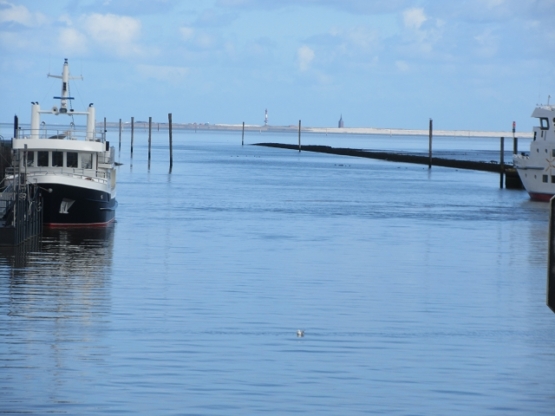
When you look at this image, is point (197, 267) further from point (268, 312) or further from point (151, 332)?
point (151, 332)

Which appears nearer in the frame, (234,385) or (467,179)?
(234,385)

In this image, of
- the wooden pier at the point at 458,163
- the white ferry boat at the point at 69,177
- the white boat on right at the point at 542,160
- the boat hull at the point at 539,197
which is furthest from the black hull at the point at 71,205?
the wooden pier at the point at 458,163

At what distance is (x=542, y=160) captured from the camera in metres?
58.0

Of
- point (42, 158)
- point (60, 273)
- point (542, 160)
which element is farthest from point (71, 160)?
point (542, 160)

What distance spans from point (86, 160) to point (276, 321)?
18.9m

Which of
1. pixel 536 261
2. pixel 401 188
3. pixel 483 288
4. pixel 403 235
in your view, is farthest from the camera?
pixel 401 188

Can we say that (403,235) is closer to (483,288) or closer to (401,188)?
(483,288)

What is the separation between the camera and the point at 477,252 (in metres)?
31.8

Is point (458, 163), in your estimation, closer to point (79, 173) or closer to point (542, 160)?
point (542, 160)

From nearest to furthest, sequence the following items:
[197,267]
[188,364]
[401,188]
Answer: [188,364] → [197,267] → [401,188]

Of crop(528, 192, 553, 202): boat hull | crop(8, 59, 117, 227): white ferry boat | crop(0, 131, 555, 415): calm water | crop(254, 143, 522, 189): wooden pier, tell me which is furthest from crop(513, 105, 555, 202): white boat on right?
crop(8, 59, 117, 227): white ferry boat

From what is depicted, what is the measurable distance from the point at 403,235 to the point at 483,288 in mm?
13139

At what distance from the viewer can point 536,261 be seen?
30031 mm

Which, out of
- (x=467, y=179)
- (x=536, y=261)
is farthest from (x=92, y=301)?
(x=467, y=179)
